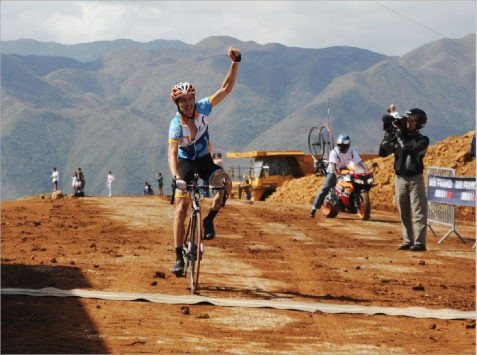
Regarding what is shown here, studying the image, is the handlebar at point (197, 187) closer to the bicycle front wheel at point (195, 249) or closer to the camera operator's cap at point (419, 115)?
the bicycle front wheel at point (195, 249)

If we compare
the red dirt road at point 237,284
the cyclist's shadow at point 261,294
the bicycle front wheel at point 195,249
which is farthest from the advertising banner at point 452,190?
the bicycle front wheel at point 195,249

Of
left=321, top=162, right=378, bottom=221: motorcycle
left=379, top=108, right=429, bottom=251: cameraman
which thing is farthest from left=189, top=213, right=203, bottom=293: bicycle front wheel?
left=321, top=162, right=378, bottom=221: motorcycle

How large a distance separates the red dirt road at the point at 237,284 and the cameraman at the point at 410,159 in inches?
26.4

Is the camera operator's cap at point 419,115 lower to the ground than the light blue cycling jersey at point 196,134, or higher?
higher

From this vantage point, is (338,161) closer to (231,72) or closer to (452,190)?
(452,190)

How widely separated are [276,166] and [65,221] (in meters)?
25.4

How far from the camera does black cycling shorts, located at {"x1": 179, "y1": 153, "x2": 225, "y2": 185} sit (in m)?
9.96

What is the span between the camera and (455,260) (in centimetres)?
1417


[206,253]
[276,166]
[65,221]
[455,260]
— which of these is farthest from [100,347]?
[276,166]

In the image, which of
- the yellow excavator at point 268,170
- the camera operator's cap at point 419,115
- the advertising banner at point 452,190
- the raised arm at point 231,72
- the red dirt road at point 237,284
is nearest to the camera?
the red dirt road at point 237,284

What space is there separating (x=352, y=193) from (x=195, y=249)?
34.6 feet

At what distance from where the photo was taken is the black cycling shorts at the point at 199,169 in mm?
9961

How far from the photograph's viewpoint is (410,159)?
14.6m

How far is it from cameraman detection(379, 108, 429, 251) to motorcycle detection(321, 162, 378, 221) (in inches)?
185
